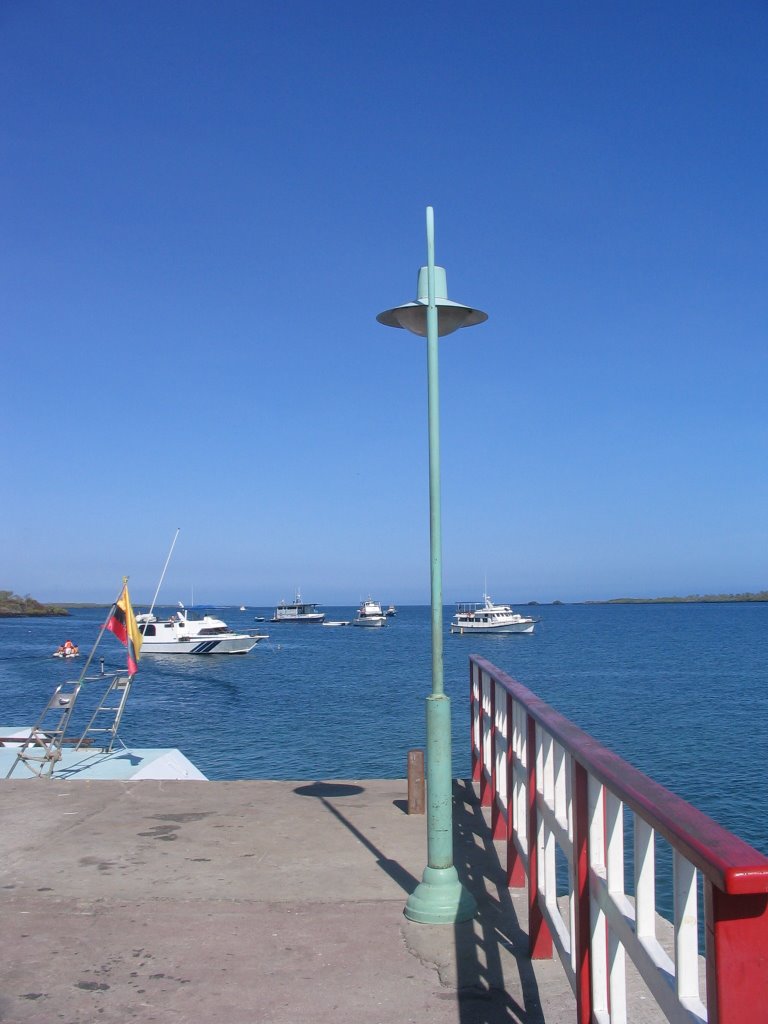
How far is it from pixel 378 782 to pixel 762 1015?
8231mm

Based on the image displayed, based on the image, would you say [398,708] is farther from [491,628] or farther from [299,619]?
[299,619]

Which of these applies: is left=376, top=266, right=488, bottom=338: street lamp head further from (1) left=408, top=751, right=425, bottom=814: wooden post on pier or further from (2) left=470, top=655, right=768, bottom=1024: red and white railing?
(1) left=408, top=751, right=425, bottom=814: wooden post on pier

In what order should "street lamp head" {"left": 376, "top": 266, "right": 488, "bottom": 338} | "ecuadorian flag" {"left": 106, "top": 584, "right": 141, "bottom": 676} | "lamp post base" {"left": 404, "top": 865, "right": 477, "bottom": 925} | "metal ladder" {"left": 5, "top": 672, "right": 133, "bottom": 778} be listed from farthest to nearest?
"ecuadorian flag" {"left": 106, "top": 584, "right": 141, "bottom": 676}, "metal ladder" {"left": 5, "top": 672, "right": 133, "bottom": 778}, "street lamp head" {"left": 376, "top": 266, "right": 488, "bottom": 338}, "lamp post base" {"left": 404, "top": 865, "right": 477, "bottom": 925}

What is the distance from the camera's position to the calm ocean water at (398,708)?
23.4 m

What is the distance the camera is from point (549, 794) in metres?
4.79

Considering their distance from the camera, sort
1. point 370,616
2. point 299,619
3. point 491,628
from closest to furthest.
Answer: point 491,628, point 370,616, point 299,619

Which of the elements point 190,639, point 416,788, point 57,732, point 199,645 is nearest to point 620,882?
point 416,788

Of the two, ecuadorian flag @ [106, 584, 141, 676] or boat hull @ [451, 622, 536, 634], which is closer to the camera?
ecuadorian flag @ [106, 584, 141, 676]

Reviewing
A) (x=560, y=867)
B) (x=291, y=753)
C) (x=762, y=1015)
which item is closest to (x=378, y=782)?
(x=560, y=867)

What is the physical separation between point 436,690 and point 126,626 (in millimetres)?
6866

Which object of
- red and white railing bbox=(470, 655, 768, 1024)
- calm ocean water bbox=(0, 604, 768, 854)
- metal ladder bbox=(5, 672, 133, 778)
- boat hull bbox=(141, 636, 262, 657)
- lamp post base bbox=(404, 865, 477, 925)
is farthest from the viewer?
boat hull bbox=(141, 636, 262, 657)

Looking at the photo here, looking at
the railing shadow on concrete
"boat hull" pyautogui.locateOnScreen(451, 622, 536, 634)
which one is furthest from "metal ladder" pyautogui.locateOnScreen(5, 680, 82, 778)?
"boat hull" pyautogui.locateOnScreen(451, 622, 536, 634)

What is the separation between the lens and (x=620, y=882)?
3365 millimetres

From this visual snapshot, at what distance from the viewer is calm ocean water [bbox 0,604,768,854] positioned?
76.8 feet
